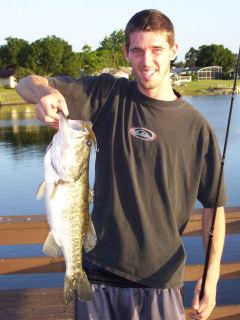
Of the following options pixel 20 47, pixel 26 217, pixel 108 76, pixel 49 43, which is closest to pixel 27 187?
pixel 26 217

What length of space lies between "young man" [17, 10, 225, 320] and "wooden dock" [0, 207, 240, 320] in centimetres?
108

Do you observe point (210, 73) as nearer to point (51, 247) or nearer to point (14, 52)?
point (14, 52)

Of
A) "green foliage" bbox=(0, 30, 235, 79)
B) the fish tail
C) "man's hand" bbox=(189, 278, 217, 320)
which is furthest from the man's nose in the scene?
"green foliage" bbox=(0, 30, 235, 79)

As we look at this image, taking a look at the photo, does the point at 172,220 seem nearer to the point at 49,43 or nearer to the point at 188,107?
the point at 188,107

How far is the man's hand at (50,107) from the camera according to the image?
241 cm

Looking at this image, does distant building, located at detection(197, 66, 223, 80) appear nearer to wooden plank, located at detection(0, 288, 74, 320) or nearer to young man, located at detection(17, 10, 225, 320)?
wooden plank, located at detection(0, 288, 74, 320)

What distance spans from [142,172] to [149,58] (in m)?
0.64

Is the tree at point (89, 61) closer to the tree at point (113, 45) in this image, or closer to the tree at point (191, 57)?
the tree at point (113, 45)

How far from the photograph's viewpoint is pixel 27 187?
16.3 metres

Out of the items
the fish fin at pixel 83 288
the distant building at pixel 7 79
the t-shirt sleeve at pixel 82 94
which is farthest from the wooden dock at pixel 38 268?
the distant building at pixel 7 79

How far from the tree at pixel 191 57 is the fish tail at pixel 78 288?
146m

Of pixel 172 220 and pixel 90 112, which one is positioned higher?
pixel 90 112

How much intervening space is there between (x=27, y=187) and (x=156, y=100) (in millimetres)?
13985

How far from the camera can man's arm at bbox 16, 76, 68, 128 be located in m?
2.42
